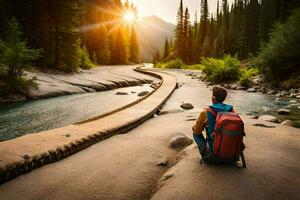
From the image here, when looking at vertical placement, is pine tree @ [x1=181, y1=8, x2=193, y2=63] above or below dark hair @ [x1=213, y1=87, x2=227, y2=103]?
above

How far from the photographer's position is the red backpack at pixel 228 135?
154 inches

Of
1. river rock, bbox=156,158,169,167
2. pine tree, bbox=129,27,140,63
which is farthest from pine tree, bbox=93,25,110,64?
river rock, bbox=156,158,169,167

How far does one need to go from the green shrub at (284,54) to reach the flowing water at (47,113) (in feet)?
34.4

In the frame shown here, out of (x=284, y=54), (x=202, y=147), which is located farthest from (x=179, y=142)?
(x=284, y=54)

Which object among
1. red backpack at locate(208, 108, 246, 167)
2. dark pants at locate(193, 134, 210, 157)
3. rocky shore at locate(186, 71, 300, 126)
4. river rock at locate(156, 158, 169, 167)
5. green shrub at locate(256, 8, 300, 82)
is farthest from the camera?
green shrub at locate(256, 8, 300, 82)

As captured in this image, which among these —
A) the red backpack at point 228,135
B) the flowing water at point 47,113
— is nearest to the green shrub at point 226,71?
the flowing water at point 47,113

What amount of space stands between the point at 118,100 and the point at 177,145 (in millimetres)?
10340

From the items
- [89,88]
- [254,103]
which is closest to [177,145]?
[254,103]

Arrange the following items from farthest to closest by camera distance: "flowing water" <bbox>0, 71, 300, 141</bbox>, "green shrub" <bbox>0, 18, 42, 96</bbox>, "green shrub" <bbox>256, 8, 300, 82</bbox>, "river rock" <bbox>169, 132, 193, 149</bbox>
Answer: "green shrub" <bbox>256, 8, 300, 82</bbox> → "green shrub" <bbox>0, 18, 42, 96</bbox> → "flowing water" <bbox>0, 71, 300, 141</bbox> → "river rock" <bbox>169, 132, 193, 149</bbox>

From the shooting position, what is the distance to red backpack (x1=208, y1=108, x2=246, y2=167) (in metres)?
3.91

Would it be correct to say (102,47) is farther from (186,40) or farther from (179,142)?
(179,142)

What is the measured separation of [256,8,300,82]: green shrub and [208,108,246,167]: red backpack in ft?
56.2

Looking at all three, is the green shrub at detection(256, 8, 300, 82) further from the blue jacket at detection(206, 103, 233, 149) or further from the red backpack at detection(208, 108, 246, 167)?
the red backpack at detection(208, 108, 246, 167)

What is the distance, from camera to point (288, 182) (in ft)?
13.0
